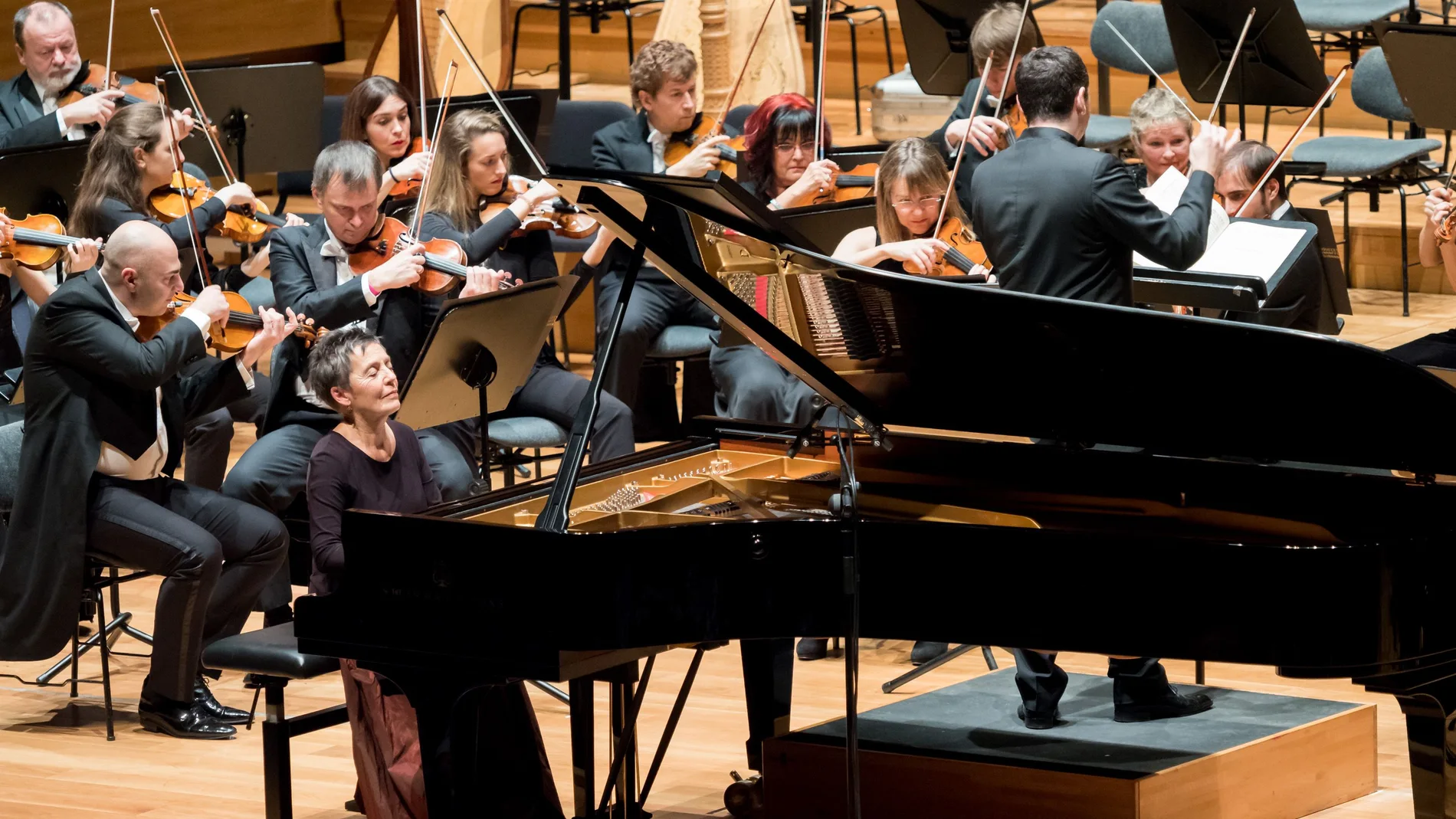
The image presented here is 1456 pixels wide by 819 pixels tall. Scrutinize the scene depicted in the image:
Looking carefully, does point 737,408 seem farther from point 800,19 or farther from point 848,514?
point 800,19

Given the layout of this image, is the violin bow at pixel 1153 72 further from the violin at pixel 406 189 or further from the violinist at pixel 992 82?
the violin at pixel 406 189

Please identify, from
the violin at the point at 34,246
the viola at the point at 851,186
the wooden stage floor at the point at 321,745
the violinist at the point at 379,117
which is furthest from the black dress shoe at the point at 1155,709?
the violin at the point at 34,246

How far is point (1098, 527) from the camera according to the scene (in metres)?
2.97

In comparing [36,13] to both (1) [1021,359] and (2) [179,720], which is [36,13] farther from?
(1) [1021,359]

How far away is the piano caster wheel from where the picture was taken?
338 cm

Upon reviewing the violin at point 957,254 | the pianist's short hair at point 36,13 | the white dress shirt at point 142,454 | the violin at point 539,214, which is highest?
the pianist's short hair at point 36,13

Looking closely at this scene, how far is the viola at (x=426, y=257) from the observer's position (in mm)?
4316

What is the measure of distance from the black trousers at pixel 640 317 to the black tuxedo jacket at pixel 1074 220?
60.8 inches

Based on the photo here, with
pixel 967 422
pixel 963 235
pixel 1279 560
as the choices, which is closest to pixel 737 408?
pixel 963 235

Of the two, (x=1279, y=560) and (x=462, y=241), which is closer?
(x=1279, y=560)

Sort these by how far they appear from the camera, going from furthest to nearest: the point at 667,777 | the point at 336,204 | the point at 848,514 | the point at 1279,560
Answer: the point at 336,204 → the point at 667,777 → the point at 848,514 → the point at 1279,560

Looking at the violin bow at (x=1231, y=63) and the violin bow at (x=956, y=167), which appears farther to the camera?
the violin bow at (x=1231, y=63)

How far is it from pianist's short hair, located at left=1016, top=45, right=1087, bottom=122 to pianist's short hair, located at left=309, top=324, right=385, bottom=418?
1.36 m

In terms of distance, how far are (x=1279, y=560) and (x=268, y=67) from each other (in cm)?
411
